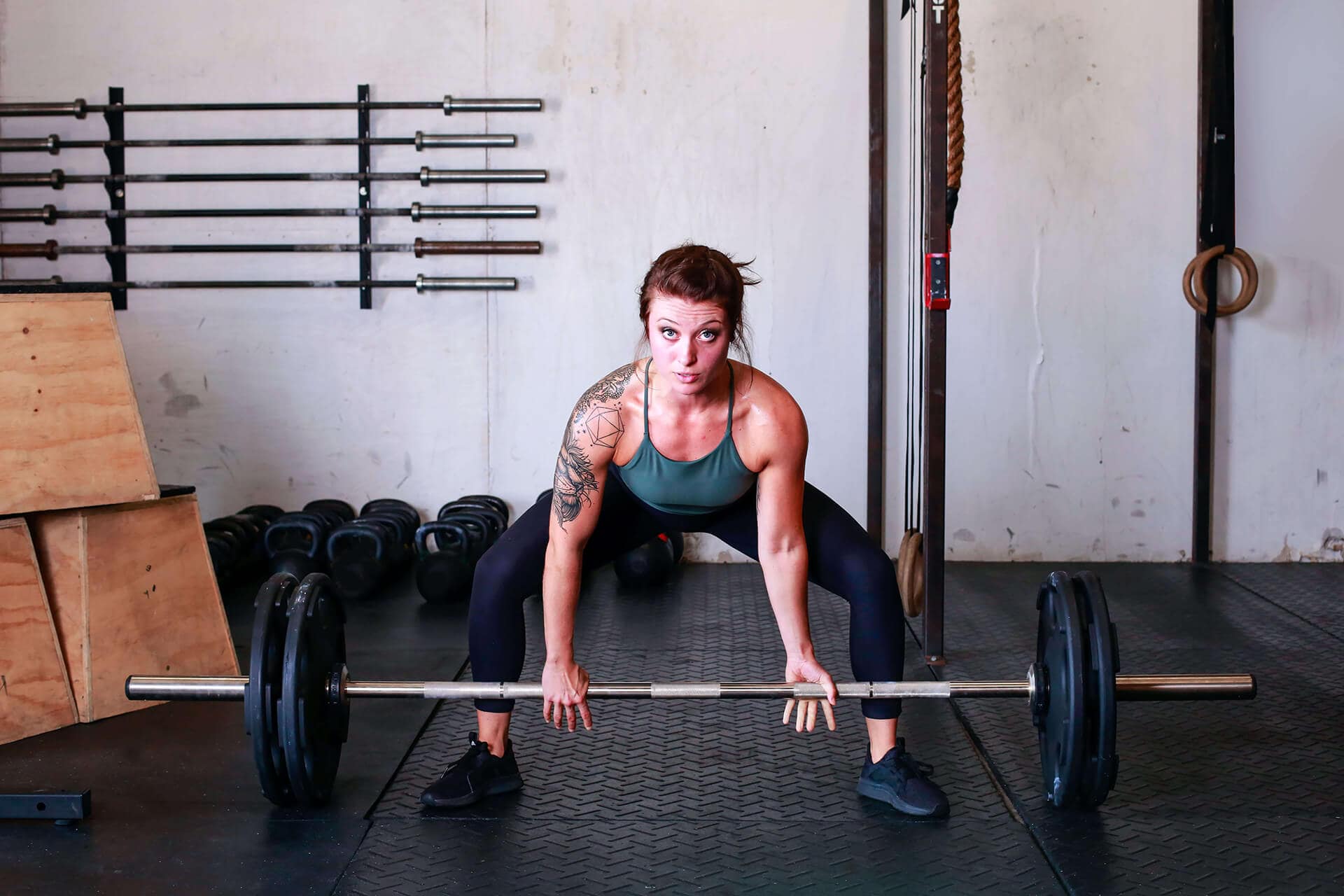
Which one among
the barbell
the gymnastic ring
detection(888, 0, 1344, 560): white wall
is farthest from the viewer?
detection(888, 0, 1344, 560): white wall

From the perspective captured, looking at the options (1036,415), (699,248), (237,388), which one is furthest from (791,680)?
(237,388)

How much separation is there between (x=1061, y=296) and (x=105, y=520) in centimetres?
301

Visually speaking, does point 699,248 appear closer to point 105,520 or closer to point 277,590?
point 277,590

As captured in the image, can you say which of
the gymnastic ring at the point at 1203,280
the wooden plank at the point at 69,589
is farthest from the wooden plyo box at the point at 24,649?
the gymnastic ring at the point at 1203,280

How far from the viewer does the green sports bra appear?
1848 millimetres

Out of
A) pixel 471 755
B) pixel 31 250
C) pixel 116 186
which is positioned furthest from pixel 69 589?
pixel 116 186

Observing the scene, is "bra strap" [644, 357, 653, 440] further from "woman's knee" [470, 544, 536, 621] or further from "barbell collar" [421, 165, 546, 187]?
"barbell collar" [421, 165, 546, 187]

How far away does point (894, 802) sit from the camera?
1.92 m

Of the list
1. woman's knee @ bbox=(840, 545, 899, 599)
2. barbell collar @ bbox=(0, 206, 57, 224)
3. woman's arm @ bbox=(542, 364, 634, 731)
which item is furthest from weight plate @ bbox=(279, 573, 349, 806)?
barbell collar @ bbox=(0, 206, 57, 224)

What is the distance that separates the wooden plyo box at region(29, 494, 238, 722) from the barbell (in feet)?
1.72

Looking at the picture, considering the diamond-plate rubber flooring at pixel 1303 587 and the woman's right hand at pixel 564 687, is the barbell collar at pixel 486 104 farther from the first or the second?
the diamond-plate rubber flooring at pixel 1303 587

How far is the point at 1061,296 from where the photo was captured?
3.96 metres

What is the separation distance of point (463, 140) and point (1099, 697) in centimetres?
291

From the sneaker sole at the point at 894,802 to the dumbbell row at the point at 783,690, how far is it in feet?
0.55
